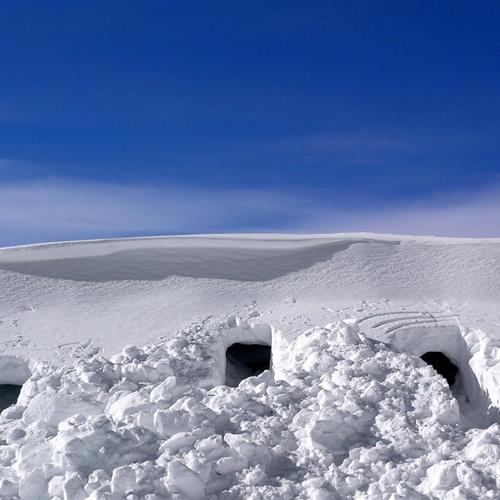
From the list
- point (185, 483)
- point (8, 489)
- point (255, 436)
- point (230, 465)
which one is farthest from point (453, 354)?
point (8, 489)

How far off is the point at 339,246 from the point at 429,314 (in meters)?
2.11

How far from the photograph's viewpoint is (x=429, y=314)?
821 cm

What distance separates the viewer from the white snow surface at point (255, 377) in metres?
4.55

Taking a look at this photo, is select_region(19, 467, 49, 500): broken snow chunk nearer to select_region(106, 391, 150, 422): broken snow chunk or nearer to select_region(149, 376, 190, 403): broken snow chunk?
select_region(106, 391, 150, 422): broken snow chunk

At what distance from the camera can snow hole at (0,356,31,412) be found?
7734 millimetres

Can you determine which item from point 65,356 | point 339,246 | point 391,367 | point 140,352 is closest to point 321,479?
point 391,367

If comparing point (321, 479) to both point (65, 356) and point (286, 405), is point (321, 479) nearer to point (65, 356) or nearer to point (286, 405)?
point (286, 405)

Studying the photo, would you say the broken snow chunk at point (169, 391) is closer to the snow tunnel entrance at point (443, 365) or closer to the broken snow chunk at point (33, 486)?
the broken snow chunk at point (33, 486)

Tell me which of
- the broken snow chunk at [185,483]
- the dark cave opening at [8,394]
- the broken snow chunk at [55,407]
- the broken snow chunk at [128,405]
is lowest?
the dark cave opening at [8,394]

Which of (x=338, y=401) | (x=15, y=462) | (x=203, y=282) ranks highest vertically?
(x=203, y=282)

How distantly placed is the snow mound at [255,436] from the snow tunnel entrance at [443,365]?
1.89 m

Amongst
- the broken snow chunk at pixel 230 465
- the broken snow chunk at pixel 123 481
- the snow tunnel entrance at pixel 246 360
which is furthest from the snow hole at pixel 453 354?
the broken snow chunk at pixel 123 481

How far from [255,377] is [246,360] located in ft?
8.62

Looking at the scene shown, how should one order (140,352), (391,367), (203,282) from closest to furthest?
(391,367)
(140,352)
(203,282)
